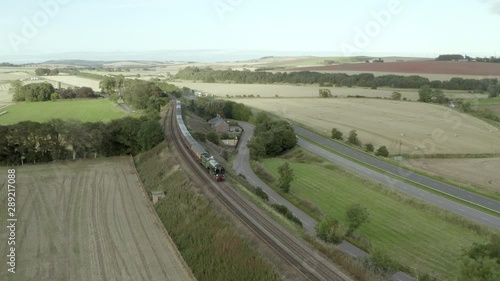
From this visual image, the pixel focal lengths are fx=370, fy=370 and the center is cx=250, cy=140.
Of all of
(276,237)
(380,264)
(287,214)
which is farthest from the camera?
(287,214)

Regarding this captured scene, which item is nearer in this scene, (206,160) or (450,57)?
(206,160)

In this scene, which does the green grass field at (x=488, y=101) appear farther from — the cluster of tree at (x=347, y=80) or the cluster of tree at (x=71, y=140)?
the cluster of tree at (x=71, y=140)

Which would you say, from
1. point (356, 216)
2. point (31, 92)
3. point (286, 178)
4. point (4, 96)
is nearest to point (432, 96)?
point (286, 178)

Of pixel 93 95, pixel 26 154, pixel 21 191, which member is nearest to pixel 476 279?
pixel 21 191

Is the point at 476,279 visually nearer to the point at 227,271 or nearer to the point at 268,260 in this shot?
the point at 268,260

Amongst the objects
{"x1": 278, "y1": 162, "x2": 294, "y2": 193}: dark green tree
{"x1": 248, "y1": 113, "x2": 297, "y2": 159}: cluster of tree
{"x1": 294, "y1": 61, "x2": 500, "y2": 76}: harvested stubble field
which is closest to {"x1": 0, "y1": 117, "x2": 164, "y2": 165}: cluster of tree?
{"x1": 248, "y1": 113, "x2": 297, "y2": 159}: cluster of tree

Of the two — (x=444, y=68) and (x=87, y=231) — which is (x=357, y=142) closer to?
(x=87, y=231)
